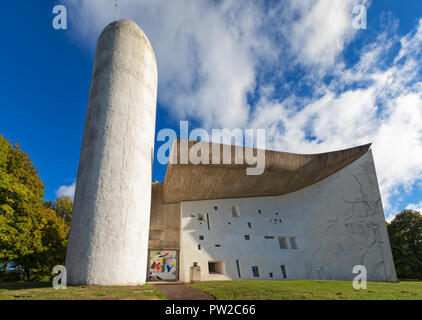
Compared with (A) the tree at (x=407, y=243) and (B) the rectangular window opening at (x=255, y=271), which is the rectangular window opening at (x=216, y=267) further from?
(A) the tree at (x=407, y=243)

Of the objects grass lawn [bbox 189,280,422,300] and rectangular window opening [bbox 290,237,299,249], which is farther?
rectangular window opening [bbox 290,237,299,249]

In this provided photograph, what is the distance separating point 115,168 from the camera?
9289mm

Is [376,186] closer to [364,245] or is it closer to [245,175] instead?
[364,245]

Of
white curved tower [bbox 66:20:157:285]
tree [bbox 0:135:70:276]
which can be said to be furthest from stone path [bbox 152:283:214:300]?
tree [bbox 0:135:70:276]

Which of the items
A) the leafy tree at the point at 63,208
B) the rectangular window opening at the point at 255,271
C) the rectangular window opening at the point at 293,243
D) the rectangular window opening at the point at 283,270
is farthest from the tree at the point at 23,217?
the rectangular window opening at the point at 293,243

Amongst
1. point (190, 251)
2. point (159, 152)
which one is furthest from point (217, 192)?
point (159, 152)

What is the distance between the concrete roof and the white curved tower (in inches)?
167

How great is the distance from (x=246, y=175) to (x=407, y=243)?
696 inches

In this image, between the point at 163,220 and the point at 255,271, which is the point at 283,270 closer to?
the point at 255,271

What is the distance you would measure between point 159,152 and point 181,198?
5.18 m

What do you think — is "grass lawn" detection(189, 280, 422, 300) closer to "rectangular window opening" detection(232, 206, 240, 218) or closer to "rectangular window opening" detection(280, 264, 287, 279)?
"rectangular window opening" detection(280, 264, 287, 279)

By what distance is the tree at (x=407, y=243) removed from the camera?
21.2 meters

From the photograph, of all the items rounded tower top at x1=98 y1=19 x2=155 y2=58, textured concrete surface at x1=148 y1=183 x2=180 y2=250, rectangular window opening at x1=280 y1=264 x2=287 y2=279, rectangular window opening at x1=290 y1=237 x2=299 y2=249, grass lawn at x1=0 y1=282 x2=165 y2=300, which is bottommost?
rectangular window opening at x1=280 y1=264 x2=287 y2=279

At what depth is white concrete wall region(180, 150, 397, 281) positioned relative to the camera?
1631 cm
